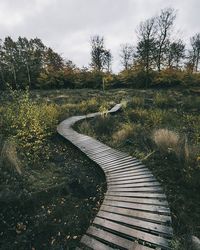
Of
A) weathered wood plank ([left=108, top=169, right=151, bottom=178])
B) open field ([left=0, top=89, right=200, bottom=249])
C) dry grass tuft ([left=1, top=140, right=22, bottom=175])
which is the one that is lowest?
open field ([left=0, top=89, right=200, bottom=249])

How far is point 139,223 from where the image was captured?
165 inches

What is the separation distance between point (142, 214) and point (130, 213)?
21 cm

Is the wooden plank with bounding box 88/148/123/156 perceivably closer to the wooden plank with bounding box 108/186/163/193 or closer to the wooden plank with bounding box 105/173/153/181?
the wooden plank with bounding box 105/173/153/181

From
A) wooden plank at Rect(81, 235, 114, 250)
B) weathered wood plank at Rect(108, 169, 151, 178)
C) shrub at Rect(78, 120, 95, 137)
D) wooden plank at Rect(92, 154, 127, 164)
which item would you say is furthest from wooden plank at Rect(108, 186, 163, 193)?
shrub at Rect(78, 120, 95, 137)

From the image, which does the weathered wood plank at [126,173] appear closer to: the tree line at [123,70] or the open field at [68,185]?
the open field at [68,185]

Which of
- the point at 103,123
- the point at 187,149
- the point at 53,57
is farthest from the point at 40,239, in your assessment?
the point at 53,57

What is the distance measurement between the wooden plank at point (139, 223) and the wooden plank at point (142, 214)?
0.10 metres

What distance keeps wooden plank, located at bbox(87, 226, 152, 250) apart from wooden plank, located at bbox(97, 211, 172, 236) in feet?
1.14

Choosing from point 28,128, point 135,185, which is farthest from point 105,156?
point 28,128

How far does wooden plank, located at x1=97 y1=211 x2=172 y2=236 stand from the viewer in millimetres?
4012

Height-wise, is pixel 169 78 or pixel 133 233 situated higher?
pixel 169 78

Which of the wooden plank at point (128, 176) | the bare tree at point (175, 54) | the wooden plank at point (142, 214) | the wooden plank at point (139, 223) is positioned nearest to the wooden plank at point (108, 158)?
the wooden plank at point (128, 176)

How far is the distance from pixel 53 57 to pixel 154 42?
15731 millimetres

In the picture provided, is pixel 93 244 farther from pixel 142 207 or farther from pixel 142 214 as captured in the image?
pixel 142 207
